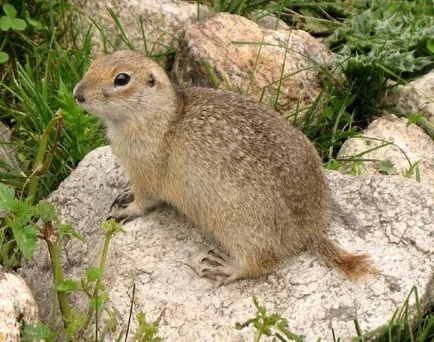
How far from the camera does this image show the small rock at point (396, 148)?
584 cm

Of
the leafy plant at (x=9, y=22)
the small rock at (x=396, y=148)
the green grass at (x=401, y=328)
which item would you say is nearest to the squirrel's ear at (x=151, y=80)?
the green grass at (x=401, y=328)

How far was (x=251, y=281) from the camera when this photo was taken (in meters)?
4.54

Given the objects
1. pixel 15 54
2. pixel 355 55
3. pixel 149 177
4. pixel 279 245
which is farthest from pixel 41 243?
pixel 355 55

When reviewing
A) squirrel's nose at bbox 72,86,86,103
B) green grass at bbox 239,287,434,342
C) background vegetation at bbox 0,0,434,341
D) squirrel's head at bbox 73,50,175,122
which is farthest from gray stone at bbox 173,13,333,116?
green grass at bbox 239,287,434,342

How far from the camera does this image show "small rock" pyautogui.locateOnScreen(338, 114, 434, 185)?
5.84 metres

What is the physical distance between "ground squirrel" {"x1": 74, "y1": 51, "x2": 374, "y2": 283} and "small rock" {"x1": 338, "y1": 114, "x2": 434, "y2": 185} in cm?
121

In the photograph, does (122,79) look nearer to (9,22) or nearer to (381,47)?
(9,22)

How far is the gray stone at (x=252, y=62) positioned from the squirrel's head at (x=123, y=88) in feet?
5.01

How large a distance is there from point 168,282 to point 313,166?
1.08 m

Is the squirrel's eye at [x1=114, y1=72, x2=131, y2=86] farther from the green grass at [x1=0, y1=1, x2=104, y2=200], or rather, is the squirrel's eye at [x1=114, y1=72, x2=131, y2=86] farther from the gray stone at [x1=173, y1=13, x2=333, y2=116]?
the gray stone at [x1=173, y1=13, x2=333, y2=116]

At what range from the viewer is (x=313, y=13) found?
7.39 metres

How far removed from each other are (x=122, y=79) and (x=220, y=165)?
0.78m

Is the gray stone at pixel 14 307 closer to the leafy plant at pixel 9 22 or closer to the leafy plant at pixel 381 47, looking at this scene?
the leafy plant at pixel 9 22

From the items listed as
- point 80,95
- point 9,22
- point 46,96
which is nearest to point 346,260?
point 80,95
